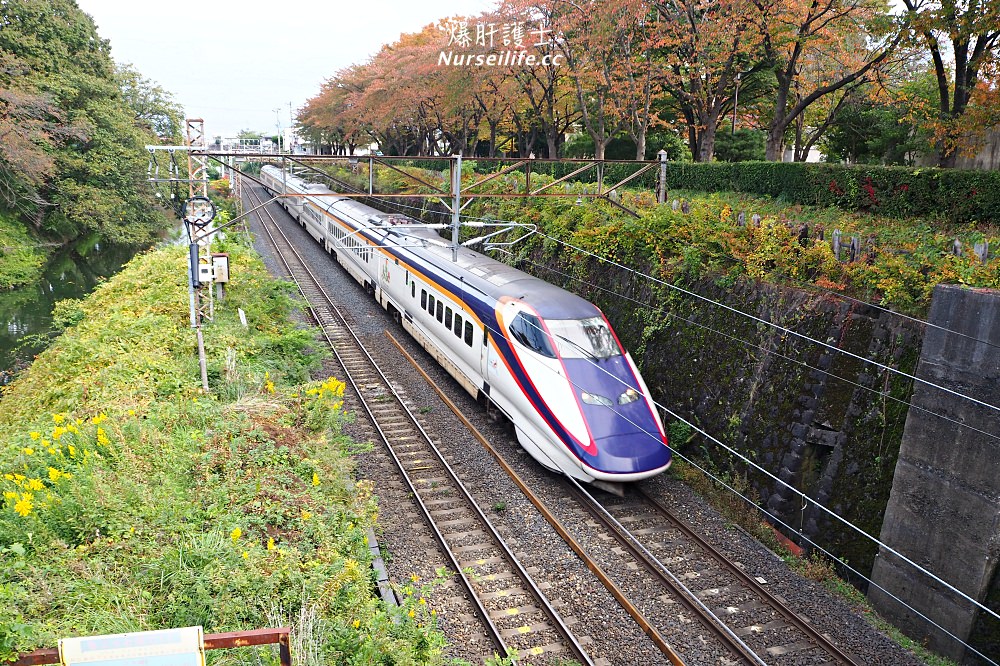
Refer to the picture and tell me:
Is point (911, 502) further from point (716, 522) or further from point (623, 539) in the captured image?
point (623, 539)

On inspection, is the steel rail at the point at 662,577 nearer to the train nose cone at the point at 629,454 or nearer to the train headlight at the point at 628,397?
the train nose cone at the point at 629,454

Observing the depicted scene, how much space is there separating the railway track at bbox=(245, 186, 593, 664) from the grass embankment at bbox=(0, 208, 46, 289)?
940 inches

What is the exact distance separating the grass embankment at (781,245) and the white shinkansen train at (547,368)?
8.36 feet

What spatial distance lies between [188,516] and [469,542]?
4100mm

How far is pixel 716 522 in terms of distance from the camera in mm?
10844

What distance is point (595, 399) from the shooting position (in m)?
11.4

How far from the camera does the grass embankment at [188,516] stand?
6152 mm

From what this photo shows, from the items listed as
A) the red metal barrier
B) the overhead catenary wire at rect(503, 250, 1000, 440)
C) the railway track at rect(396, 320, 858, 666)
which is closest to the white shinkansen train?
the railway track at rect(396, 320, 858, 666)

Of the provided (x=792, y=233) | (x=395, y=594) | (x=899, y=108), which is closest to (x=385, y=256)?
(x=792, y=233)

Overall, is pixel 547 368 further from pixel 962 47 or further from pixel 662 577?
pixel 962 47

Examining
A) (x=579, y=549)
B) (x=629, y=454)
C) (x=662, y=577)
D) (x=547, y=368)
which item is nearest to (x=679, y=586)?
(x=662, y=577)

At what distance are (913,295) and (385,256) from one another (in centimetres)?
1515

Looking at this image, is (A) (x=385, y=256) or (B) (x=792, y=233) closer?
(B) (x=792, y=233)

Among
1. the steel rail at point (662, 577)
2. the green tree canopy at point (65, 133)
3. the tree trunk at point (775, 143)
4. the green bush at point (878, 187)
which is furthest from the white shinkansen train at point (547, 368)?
the green tree canopy at point (65, 133)
